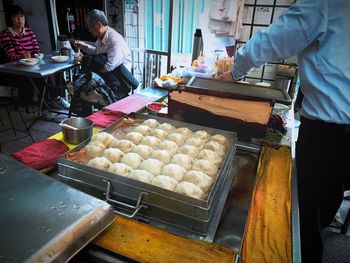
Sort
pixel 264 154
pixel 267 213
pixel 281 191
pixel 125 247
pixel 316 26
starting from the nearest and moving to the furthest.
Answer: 1. pixel 125 247
2. pixel 267 213
3. pixel 281 191
4. pixel 316 26
5. pixel 264 154

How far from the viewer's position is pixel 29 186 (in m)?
1.02

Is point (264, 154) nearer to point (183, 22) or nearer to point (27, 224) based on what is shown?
point (27, 224)

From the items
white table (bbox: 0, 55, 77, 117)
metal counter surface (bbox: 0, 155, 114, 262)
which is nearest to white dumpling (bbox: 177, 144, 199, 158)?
metal counter surface (bbox: 0, 155, 114, 262)

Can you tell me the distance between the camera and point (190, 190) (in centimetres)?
115

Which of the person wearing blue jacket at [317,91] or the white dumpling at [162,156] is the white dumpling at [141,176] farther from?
the person wearing blue jacket at [317,91]

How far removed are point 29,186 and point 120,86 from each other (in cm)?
319

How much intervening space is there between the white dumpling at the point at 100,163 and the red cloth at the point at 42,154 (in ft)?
0.95

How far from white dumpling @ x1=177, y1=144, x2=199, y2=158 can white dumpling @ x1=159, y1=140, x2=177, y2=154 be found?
31mm

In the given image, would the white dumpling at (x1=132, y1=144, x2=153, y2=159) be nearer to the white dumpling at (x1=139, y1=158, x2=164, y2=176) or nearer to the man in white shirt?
the white dumpling at (x1=139, y1=158, x2=164, y2=176)

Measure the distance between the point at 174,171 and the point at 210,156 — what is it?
25cm

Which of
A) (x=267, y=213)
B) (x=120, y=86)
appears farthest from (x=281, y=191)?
(x=120, y=86)

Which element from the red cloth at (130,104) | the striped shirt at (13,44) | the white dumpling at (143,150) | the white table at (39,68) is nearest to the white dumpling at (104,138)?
the white dumpling at (143,150)

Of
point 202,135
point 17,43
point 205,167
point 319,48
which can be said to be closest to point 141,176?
point 205,167

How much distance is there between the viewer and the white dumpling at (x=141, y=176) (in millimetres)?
1209
